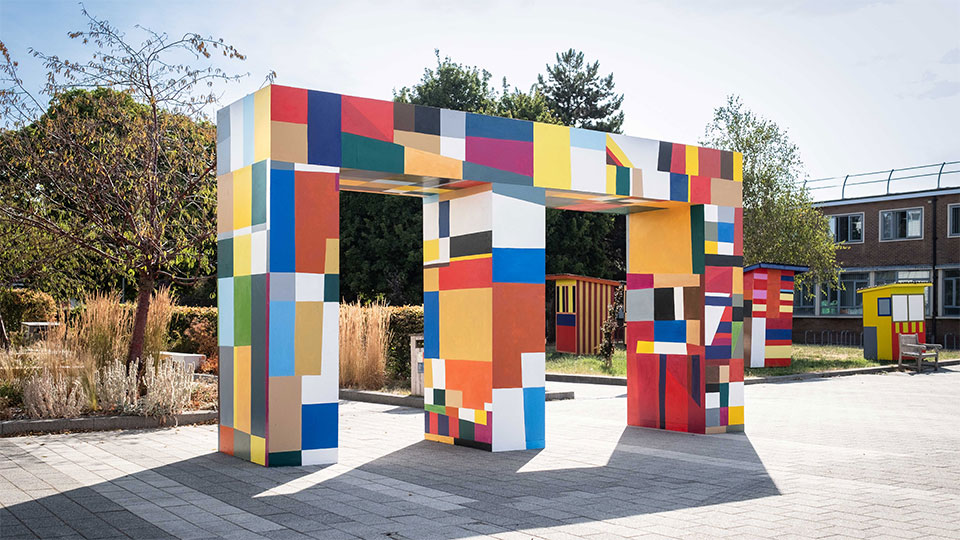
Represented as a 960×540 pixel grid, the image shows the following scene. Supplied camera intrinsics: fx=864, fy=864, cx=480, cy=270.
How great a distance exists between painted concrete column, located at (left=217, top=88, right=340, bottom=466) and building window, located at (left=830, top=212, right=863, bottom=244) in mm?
35500

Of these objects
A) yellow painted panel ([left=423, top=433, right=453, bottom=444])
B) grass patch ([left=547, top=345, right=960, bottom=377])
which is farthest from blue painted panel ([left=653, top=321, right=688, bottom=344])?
grass patch ([left=547, top=345, right=960, bottom=377])

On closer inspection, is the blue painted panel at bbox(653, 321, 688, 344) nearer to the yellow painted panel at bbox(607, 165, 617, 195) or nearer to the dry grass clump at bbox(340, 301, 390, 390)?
the yellow painted panel at bbox(607, 165, 617, 195)

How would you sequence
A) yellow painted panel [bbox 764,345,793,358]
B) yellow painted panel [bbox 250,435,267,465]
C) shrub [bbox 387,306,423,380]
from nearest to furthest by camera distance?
yellow painted panel [bbox 250,435,267,465] < shrub [bbox 387,306,423,380] < yellow painted panel [bbox 764,345,793,358]

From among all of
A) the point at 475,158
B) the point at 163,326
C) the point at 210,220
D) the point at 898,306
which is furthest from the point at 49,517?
the point at 898,306

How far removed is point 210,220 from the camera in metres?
12.3

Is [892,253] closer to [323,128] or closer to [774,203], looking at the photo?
[774,203]

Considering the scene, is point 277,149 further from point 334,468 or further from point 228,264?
point 334,468

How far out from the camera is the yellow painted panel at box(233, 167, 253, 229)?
8.30 m

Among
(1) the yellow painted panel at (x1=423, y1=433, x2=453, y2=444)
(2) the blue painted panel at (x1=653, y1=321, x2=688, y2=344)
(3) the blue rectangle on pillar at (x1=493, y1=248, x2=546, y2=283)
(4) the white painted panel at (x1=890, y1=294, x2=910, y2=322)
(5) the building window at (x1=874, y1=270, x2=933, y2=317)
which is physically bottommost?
(1) the yellow painted panel at (x1=423, y1=433, x2=453, y2=444)

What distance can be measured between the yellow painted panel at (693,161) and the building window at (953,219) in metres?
30.8

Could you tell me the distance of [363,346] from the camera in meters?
15.1

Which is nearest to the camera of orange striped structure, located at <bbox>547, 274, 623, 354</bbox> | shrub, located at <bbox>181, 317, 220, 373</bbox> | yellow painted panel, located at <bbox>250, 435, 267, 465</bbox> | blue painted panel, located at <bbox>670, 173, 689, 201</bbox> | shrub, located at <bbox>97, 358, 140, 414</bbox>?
yellow painted panel, located at <bbox>250, 435, 267, 465</bbox>

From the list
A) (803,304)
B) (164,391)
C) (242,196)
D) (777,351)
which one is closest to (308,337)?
(242,196)

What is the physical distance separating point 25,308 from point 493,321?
16887mm
